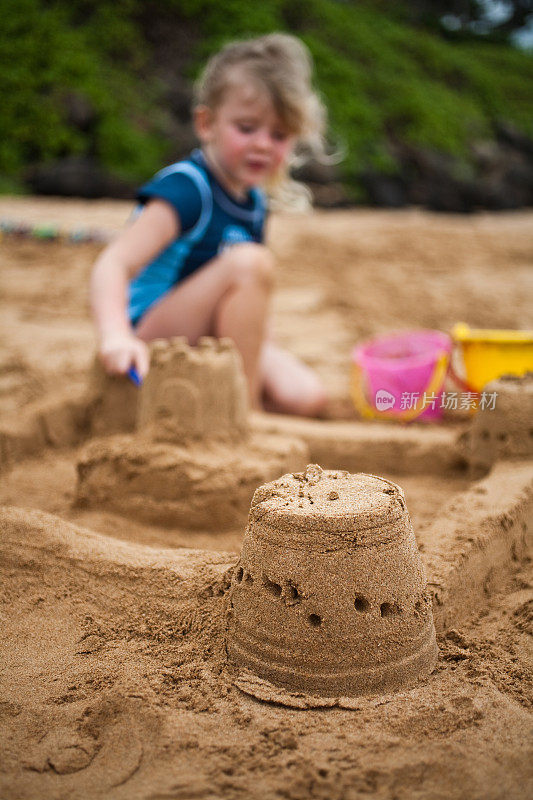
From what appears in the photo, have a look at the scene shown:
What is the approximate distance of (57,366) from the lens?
3.22m

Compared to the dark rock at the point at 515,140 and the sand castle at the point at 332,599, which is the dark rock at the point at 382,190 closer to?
the dark rock at the point at 515,140

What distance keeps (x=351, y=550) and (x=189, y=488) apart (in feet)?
2.72

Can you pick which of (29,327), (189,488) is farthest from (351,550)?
(29,327)

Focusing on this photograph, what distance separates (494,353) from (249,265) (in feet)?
3.13

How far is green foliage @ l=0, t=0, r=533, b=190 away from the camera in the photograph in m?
9.80

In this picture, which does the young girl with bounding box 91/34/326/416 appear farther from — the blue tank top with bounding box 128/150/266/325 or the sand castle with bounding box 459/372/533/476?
the sand castle with bounding box 459/372/533/476

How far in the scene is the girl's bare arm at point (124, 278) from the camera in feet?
7.66

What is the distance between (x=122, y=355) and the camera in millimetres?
2312

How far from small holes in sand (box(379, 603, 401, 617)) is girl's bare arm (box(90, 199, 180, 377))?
118cm

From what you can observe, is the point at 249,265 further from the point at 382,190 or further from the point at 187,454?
the point at 382,190

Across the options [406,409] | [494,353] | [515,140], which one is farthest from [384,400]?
[515,140]

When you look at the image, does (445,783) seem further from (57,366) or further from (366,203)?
(366,203)

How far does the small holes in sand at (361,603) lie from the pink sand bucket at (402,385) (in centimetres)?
152

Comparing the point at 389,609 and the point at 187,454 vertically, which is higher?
the point at 389,609
